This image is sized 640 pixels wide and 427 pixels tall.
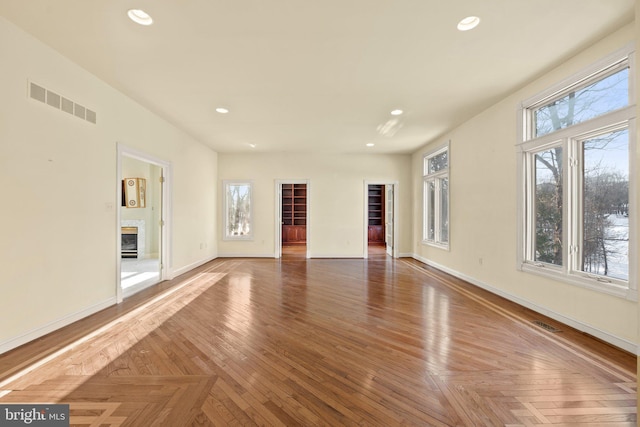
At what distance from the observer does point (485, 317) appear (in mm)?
3293

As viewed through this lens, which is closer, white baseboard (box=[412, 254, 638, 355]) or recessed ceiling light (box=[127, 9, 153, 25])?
recessed ceiling light (box=[127, 9, 153, 25])

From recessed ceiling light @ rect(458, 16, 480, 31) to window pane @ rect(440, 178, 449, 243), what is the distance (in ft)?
12.4

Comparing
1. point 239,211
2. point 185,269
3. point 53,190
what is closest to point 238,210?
point 239,211

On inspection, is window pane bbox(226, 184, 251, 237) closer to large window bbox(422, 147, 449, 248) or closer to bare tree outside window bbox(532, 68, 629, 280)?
large window bbox(422, 147, 449, 248)

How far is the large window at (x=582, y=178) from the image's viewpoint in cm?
261

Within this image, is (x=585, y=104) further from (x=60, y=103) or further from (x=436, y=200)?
(x=60, y=103)

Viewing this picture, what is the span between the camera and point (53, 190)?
285cm

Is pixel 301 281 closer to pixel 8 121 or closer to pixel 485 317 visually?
pixel 485 317

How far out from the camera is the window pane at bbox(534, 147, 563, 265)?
3309 mm

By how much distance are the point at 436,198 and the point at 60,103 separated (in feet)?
21.6

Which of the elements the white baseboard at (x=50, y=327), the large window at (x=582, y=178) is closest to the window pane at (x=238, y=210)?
the white baseboard at (x=50, y=327)

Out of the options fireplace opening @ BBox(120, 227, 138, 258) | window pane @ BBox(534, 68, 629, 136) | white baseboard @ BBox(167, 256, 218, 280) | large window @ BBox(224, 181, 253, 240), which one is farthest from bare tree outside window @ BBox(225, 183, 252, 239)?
window pane @ BBox(534, 68, 629, 136)

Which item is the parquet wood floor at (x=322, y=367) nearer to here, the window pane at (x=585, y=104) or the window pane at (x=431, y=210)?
the window pane at (x=585, y=104)

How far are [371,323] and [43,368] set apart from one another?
2.93 m
